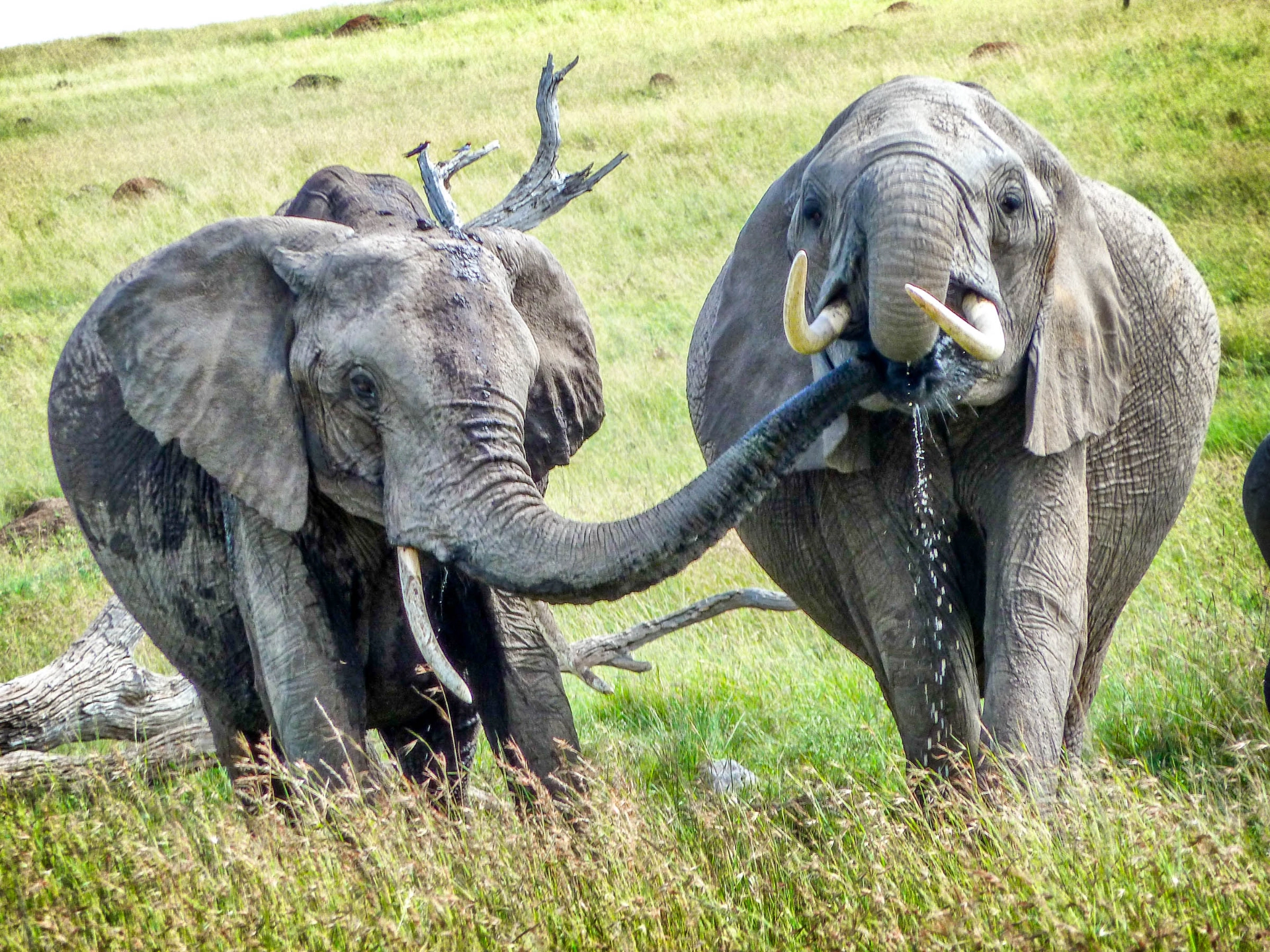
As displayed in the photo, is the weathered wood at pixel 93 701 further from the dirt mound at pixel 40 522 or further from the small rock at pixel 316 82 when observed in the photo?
the small rock at pixel 316 82

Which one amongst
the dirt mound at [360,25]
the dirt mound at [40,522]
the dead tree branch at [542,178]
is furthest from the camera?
the dirt mound at [360,25]

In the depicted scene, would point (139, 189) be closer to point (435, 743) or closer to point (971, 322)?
point (435, 743)

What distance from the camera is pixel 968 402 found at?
14.7 ft

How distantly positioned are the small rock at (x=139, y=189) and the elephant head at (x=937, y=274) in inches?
743

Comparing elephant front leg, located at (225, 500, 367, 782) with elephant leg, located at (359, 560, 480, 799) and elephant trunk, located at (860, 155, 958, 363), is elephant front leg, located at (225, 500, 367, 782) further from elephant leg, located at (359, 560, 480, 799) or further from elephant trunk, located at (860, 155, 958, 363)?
elephant trunk, located at (860, 155, 958, 363)

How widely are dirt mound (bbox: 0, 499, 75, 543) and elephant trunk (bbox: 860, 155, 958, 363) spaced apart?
29.6 ft

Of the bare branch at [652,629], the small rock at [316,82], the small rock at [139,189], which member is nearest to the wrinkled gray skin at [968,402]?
the bare branch at [652,629]

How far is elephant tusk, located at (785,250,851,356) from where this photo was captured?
4141mm

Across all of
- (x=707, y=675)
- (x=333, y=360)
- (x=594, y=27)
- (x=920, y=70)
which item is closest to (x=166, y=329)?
(x=333, y=360)

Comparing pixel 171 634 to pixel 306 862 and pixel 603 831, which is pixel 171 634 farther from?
pixel 603 831

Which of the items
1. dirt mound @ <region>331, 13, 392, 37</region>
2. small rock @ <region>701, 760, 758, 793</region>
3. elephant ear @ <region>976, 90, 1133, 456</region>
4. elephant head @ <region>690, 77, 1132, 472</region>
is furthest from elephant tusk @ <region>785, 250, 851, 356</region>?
dirt mound @ <region>331, 13, 392, 37</region>

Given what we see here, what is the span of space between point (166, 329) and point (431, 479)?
1113 millimetres

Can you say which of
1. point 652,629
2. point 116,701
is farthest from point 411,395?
point 116,701

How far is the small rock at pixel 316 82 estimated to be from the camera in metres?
32.7
